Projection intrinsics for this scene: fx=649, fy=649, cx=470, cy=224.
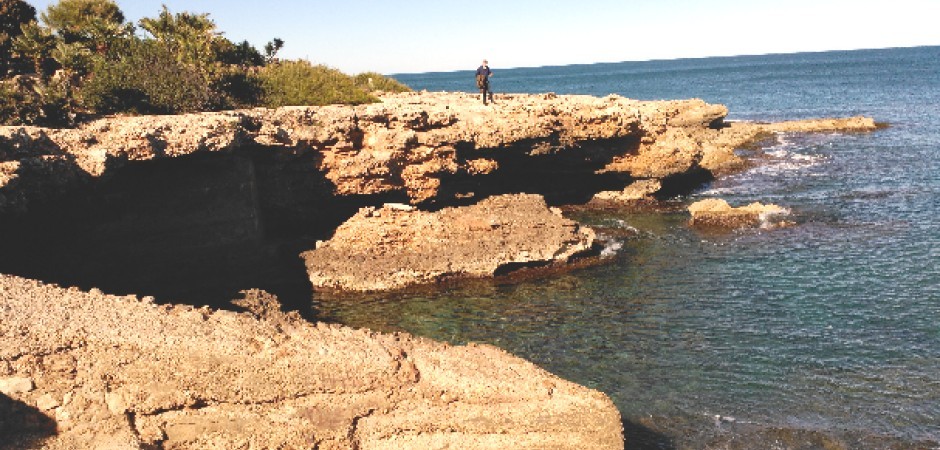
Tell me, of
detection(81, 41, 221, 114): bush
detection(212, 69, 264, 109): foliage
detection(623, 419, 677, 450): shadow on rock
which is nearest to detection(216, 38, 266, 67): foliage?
detection(212, 69, 264, 109): foliage

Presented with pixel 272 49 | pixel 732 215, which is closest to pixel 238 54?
pixel 272 49

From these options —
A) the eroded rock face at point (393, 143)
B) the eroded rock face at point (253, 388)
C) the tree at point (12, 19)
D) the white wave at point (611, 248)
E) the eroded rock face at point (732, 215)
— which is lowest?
the white wave at point (611, 248)

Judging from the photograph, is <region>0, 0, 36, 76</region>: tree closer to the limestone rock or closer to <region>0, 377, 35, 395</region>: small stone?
<region>0, 377, 35, 395</region>: small stone

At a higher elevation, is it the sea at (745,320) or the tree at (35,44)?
the tree at (35,44)

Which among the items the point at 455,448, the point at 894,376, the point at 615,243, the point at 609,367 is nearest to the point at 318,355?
the point at 455,448

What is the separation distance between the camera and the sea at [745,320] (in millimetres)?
13289

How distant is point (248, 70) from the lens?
28.5 m

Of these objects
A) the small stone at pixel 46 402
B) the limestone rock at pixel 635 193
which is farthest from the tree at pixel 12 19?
the limestone rock at pixel 635 193

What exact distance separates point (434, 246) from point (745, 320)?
1042 cm

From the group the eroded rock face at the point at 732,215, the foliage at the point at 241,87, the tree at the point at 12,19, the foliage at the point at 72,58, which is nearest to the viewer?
the foliage at the point at 72,58

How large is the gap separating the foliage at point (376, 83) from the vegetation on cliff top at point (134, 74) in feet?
10.4

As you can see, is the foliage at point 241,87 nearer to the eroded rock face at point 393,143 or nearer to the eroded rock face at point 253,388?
the eroded rock face at point 393,143

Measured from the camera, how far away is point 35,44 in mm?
22703

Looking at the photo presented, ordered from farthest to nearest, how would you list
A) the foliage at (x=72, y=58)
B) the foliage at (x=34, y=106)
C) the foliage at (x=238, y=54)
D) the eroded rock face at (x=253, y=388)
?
the foliage at (x=238, y=54)
the foliage at (x=72, y=58)
the foliage at (x=34, y=106)
the eroded rock face at (x=253, y=388)
